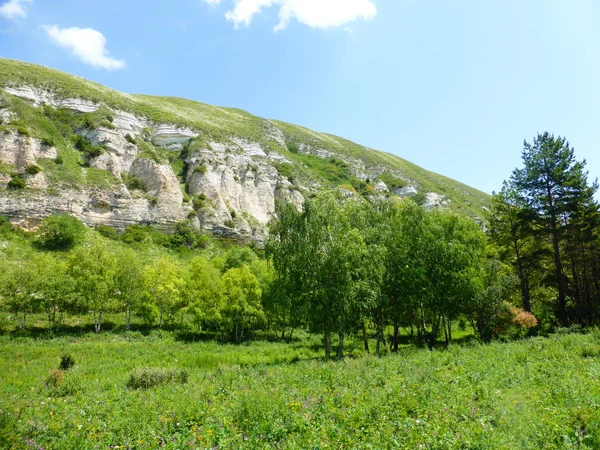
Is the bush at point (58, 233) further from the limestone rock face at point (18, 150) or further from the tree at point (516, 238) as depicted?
the tree at point (516, 238)

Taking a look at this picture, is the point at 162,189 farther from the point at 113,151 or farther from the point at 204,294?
the point at 204,294

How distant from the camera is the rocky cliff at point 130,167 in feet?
181

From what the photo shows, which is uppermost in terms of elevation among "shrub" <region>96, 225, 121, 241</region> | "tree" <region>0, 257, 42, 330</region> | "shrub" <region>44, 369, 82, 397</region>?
"shrub" <region>96, 225, 121, 241</region>

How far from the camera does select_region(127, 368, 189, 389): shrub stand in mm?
15719

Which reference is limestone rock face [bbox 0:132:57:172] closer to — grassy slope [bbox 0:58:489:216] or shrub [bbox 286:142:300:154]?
grassy slope [bbox 0:58:489:216]

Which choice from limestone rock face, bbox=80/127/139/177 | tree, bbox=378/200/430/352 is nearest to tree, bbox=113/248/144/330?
tree, bbox=378/200/430/352

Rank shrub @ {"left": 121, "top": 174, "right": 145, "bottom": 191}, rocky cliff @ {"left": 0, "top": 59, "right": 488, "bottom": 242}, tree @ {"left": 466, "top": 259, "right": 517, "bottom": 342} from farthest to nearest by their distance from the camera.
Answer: shrub @ {"left": 121, "top": 174, "right": 145, "bottom": 191} < rocky cliff @ {"left": 0, "top": 59, "right": 488, "bottom": 242} < tree @ {"left": 466, "top": 259, "right": 517, "bottom": 342}

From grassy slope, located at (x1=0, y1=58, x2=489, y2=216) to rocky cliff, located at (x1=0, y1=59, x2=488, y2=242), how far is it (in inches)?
25.8

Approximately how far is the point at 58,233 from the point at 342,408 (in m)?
52.6

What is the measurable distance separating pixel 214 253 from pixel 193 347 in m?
28.8

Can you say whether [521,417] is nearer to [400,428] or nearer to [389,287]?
[400,428]

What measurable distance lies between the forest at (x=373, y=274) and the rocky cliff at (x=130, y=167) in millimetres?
9585

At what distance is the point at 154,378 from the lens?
15.9 meters

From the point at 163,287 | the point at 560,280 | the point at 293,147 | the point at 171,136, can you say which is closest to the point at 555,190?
the point at 560,280
